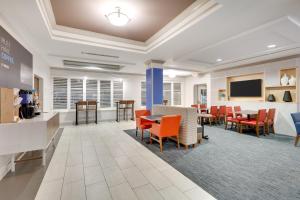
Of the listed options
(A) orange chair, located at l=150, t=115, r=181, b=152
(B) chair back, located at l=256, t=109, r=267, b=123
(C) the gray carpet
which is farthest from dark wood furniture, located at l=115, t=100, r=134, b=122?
(B) chair back, located at l=256, t=109, r=267, b=123

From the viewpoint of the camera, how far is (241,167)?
2859 millimetres

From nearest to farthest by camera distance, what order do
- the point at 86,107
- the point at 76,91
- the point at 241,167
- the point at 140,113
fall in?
the point at 241,167
the point at 140,113
the point at 86,107
the point at 76,91

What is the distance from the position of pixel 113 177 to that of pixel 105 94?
642cm

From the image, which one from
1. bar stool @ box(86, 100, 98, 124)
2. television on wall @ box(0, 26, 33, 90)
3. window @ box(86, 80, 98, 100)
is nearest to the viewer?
television on wall @ box(0, 26, 33, 90)

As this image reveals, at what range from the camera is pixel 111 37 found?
13.8 feet

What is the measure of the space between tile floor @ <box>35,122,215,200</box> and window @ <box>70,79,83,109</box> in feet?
14.4

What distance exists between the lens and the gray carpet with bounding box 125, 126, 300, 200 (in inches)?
84.0

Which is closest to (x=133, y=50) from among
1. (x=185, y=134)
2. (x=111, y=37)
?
(x=111, y=37)

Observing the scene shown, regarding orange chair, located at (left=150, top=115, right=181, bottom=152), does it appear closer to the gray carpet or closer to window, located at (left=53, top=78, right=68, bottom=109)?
the gray carpet

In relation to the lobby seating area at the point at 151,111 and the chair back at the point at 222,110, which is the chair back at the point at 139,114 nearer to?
the lobby seating area at the point at 151,111

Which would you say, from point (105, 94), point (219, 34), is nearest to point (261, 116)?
point (219, 34)

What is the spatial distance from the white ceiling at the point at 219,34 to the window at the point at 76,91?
2.54 m

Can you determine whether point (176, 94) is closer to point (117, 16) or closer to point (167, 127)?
point (167, 127)

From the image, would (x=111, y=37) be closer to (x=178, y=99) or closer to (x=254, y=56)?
(x=254, y=56)
